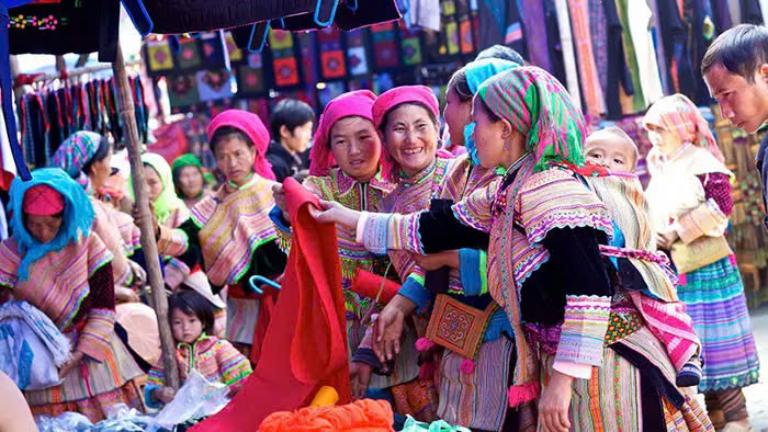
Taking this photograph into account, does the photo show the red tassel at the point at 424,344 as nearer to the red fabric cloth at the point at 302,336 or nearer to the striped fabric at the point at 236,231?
the red fabric cloth at the point at 302,336

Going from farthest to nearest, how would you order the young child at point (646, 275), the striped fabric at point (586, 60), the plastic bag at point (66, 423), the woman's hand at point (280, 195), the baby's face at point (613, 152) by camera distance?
1. the striped fabric at point (586, 60)
2. the baby's face at point (613, 152)
3. the plastic bag at point (66, 423)
4. the woman's hand at point (280, 195)
5. the young child at point (646, 275)

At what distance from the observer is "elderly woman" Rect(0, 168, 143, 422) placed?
5.54 m

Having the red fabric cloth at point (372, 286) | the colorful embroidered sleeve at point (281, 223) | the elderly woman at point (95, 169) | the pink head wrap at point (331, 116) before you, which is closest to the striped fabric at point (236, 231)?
the elderly woman at point (95, 169)

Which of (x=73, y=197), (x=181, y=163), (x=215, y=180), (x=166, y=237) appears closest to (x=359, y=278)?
(x=73, y=197)

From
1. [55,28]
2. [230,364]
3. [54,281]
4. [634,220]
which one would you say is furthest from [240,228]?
[634,220]

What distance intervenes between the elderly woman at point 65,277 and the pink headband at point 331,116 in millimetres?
1418

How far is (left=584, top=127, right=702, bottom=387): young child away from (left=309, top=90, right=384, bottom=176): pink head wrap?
1205mm

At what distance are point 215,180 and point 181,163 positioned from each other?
2.87 feet

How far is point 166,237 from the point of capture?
638 cm

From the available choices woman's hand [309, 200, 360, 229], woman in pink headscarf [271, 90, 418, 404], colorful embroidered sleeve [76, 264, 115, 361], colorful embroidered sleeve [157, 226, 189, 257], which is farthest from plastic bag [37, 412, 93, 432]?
woman's hand [309, 200, 360, 229]

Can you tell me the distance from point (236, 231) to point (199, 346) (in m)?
0.80

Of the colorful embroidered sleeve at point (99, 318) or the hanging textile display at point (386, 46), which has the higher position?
the hanging textile display at point (386, 46)

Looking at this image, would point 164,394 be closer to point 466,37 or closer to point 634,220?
point 634,220

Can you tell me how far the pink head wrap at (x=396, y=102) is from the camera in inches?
171
